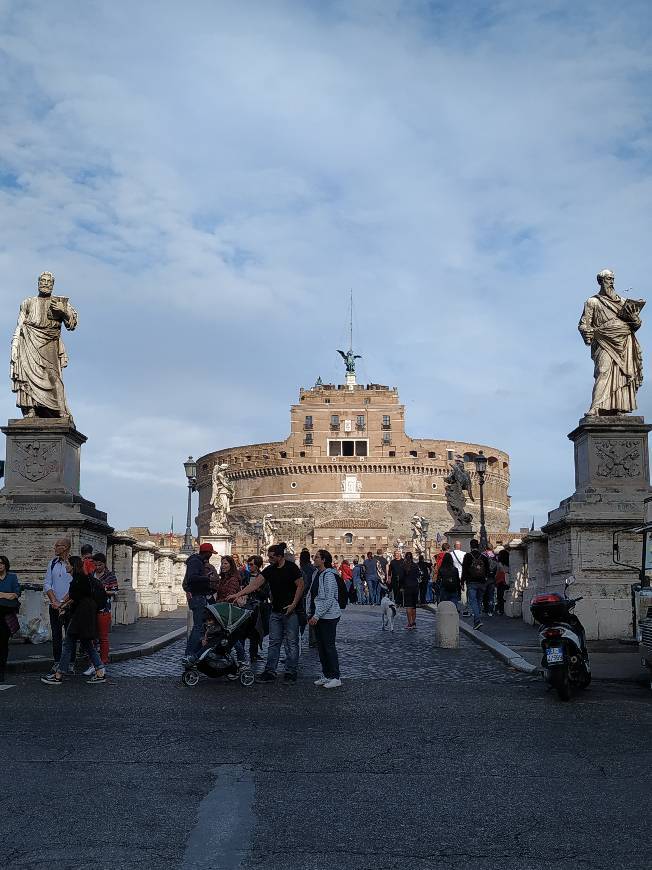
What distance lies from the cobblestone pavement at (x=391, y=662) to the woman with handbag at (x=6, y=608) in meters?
1.18

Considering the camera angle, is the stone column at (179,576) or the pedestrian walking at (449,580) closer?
the pedestrian walking at (449,580)

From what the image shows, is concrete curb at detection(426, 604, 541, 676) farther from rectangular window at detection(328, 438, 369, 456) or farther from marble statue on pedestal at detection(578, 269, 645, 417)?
rectangular window at detection(328, 438, 369, 456)

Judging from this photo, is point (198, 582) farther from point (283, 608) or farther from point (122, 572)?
point (122, 572)

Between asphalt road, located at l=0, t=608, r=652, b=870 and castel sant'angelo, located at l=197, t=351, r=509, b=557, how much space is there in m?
87.5

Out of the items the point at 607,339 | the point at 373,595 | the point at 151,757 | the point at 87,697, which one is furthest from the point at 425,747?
the point at 373,595

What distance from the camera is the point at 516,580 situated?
21172 millimetres

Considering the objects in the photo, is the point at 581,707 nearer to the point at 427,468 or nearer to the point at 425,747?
the point at 425,747

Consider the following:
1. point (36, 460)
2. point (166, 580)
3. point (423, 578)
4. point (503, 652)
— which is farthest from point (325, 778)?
point (423, 578)

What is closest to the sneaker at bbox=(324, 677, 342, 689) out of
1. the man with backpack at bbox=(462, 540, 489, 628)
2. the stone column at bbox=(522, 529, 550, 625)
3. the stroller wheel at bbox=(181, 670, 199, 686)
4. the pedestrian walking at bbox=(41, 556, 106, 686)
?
the stroller wheel at bbox=(181, 670, 199, 686)

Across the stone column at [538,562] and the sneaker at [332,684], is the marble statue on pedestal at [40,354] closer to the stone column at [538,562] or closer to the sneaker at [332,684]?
the sneaker at [332,684]

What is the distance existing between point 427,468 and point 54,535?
9193 centimetres

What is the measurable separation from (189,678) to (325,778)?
4.85 metres

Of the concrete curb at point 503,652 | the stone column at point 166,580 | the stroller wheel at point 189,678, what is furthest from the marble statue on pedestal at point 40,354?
the stone column at point 166,580

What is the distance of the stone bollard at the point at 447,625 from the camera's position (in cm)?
1446
